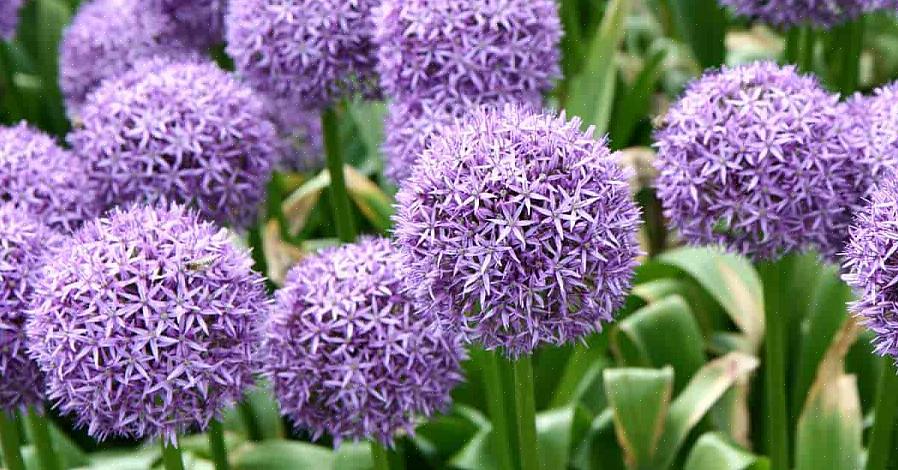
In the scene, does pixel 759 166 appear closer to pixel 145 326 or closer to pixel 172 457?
pixel 145 326

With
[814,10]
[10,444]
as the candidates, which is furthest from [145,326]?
[814,10]

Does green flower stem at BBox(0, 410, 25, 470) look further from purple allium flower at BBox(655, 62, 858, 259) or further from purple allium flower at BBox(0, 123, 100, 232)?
purple allium flower at BBox(655, 62, 858, 259)

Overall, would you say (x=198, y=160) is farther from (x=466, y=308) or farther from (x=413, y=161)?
(x=466, y=308)

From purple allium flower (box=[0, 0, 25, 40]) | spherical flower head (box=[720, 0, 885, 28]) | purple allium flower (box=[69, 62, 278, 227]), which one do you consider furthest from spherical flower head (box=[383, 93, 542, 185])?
purple allium flower (box=[0, 0, 25, 40])

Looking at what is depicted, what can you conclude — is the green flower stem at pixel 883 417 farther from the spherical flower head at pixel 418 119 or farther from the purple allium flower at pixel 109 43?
the purple allium flower at pixel 109 43

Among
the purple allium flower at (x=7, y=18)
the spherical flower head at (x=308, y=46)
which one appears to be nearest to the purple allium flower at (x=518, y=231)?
the spherical flower head at (x=308, y=46)

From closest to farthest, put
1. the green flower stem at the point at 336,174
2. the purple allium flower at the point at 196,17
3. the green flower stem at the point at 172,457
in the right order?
1. the green flower stem at the point at 172,457
2. the green flower stem at the point at 336,174
3. the purple allium flower at the point at 196,17
